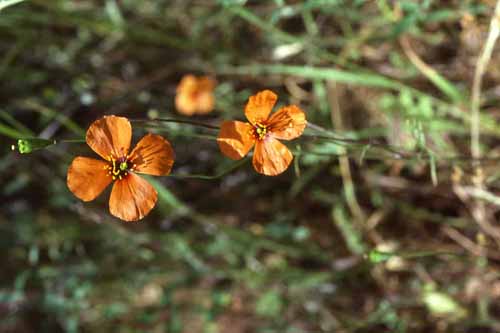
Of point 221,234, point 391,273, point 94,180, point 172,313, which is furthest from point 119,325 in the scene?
point 94,180

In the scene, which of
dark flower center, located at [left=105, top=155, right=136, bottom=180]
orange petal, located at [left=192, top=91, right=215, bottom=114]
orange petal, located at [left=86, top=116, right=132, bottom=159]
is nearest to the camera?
orange petal, located at [left=86, top=116, right=132, bottom=159]

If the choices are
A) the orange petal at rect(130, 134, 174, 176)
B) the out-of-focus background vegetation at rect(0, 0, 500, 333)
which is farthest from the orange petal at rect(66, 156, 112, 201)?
the out-of-focus background vegetation at rect(0, 0, 500, 333)

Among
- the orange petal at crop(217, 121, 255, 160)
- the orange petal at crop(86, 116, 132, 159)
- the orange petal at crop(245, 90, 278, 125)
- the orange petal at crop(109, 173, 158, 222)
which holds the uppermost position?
the orange petal at crop(245, 90, 278, 125)

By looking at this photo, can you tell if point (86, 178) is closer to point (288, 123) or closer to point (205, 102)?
point (288, 123)

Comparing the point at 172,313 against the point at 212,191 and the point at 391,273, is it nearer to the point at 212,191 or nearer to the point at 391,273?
the point at 212,191

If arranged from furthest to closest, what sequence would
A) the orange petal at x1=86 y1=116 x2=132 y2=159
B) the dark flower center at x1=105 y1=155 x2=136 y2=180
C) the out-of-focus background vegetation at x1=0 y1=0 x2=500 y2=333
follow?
the out-of-focus background vegetation at x1=0 y1=0 x2=500 y2=333 < the dark flower center at x1=105 y1=155 x2=136 y2=180 < the orange petal at x1=86 y1=116 x2=132 y2=159

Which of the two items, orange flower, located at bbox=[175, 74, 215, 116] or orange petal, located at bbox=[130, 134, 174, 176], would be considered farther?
orange flower, located at bbox=[175, 74, 215, 116]

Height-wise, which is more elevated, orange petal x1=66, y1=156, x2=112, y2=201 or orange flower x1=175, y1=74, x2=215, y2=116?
orange flower x1=175, y1=74, x2=215, y2=116

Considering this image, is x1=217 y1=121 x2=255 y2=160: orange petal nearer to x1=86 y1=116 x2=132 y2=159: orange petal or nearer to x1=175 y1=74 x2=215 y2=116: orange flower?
x1=86 y1=116 x2=132 y2=159: orange petal
